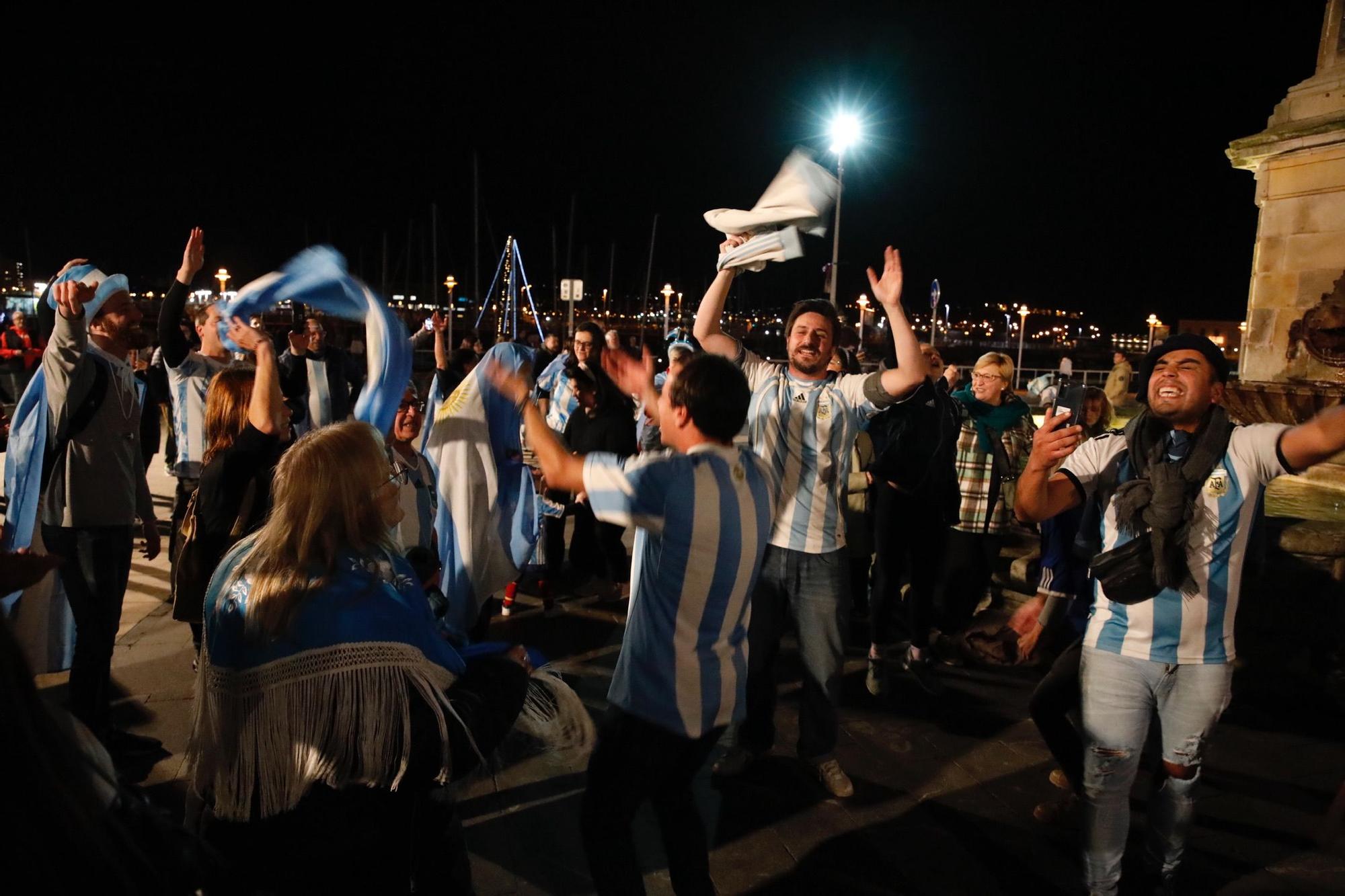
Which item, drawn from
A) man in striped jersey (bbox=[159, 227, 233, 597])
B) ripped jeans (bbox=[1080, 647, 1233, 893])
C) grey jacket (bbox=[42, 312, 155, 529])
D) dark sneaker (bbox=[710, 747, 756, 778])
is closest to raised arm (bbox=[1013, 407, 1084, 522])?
ripped jeans (bbox=[1080, 647, 1233, 893])

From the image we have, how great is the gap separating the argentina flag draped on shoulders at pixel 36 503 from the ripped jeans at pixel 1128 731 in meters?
4.20

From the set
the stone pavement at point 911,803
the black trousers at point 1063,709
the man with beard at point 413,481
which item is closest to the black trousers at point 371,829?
the stone pavement at point 911,803

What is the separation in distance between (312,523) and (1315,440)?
9.97 ft

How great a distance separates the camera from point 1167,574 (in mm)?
2844

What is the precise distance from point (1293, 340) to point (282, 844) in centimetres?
882

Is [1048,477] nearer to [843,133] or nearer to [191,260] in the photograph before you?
[191,260]

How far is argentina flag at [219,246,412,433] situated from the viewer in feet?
11.7

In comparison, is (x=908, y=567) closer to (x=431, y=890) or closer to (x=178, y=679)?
(x=431, y=890)

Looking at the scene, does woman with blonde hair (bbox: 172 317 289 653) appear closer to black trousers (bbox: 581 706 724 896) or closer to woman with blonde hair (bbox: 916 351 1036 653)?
black trousers (bbox: 581 706 724 896)

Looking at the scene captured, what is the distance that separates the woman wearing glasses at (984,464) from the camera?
540 centimetres

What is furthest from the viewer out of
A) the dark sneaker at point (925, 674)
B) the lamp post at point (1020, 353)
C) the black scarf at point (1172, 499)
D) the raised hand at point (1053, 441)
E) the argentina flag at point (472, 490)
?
the lamp post at point (1020, 353)

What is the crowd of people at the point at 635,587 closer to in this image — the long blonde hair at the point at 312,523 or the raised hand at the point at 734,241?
the long blonde hair at the point at 312,523

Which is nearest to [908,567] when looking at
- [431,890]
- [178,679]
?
[431,890]

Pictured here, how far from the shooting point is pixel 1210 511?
9.52 ft
